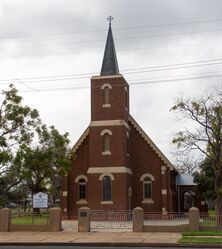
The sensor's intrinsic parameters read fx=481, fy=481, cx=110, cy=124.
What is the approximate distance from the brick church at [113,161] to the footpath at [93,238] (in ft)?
48.5

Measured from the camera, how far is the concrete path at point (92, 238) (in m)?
23.1

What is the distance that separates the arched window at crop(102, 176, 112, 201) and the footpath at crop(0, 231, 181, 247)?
1456 centimetres

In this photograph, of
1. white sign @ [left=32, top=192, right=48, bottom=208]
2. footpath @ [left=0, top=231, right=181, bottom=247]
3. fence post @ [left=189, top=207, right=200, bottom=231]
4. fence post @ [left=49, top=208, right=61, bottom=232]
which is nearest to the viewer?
footpath @ [left=0, top=231, right=181, bottom=247]

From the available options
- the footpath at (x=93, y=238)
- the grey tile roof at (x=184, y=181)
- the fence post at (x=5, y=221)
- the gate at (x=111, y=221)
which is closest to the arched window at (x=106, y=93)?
the gate at (x=111, y=221)

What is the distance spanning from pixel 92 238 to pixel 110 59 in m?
24.7

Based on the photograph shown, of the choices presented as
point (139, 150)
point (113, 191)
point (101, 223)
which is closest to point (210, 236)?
point (101, 223)

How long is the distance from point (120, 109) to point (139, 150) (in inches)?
195

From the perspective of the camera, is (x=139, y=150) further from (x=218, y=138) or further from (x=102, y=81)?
(x=218, y=138)

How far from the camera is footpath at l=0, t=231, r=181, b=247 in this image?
74.6 feet

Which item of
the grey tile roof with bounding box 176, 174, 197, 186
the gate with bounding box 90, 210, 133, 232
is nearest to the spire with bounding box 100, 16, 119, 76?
the gate with bounding box 90, 210, 133, 232

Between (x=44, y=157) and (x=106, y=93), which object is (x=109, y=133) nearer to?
(x=106, y=93)

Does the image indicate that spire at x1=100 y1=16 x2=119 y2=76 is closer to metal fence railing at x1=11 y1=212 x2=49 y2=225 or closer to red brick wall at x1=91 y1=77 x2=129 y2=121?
red brick wall at x1=91 y1=77 x2=129 y2=121

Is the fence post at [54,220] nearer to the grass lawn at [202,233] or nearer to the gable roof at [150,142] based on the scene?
the grass lawn at [202,233]

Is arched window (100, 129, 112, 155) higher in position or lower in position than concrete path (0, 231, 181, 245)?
higher
